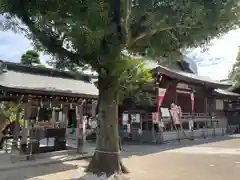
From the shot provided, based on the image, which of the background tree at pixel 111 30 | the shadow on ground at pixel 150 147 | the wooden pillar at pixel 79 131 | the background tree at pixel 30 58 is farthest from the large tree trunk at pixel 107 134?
the background tree at pixel 30 58

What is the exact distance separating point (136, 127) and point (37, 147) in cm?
917

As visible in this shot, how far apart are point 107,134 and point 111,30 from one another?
264 centimetres

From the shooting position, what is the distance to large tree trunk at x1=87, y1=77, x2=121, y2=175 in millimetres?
6453

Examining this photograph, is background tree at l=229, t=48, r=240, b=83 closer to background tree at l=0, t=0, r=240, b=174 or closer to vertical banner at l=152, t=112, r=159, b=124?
vertical banner at l=152, t=112, r=159, b=124

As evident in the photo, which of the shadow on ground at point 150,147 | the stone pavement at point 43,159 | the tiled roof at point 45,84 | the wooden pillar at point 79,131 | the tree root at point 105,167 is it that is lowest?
the shadow on ground at point 150,147

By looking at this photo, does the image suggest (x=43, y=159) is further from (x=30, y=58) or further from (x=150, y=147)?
(x=30, y=58)

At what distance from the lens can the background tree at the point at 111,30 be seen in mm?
5230

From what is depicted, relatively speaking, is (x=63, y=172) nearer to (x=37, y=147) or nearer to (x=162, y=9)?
(x=37, y=147)

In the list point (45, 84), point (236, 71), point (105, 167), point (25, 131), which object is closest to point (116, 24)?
point (105, 167)

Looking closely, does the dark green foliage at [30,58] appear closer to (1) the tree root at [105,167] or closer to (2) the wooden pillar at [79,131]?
(2) the wooden pillar at [79,131]

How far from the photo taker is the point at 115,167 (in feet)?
21.2

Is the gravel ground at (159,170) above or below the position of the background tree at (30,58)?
below

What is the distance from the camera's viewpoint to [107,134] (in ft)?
21.2

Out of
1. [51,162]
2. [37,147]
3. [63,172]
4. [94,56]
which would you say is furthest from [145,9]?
[37,147]
